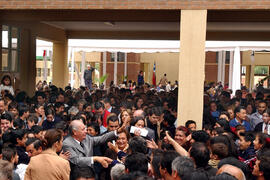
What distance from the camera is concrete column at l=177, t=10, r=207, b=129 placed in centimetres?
985

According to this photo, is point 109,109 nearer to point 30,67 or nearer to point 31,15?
point 31,15

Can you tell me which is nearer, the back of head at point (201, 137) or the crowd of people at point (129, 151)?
the crowd of people at point (129, 151)

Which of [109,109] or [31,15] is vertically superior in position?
[31,15]

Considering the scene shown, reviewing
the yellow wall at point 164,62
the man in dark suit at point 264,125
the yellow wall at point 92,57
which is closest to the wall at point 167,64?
the yellow wall at point 164,62

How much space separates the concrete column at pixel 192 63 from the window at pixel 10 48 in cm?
819

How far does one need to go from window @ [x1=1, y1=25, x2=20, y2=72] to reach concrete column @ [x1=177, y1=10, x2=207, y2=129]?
8190 millimetres

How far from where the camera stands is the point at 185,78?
998cm

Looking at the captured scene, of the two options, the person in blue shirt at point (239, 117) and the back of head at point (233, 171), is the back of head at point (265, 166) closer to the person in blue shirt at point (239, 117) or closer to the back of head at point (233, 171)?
the back of head at point (233, 171)

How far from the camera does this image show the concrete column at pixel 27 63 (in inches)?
A: 664

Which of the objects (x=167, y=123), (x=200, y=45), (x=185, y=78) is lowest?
(x=167, y=123)

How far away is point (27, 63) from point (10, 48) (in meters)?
1.40

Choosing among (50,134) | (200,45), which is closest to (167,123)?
(200,45)

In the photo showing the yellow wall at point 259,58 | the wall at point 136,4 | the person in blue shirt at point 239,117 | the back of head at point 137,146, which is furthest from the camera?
the yellow wall at point 259,58

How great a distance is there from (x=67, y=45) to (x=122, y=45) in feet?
9.09
